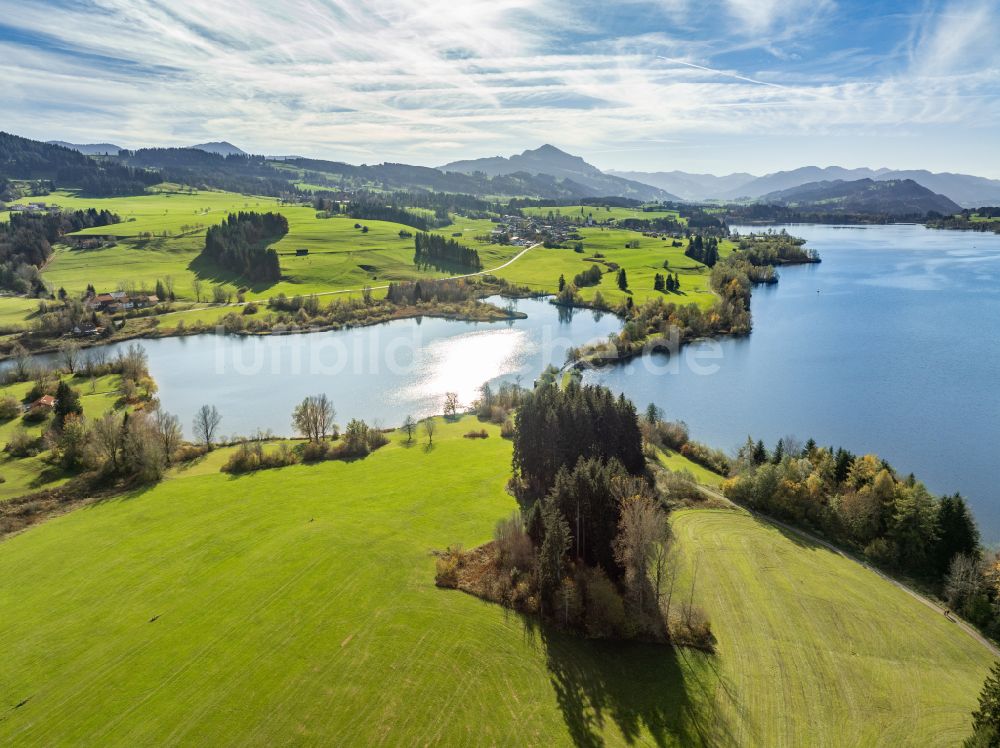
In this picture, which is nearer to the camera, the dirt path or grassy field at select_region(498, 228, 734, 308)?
the dirt path

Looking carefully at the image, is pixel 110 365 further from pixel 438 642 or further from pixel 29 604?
pixel 438 642

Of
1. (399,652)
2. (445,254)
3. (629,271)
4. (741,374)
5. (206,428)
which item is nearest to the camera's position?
(399,652)

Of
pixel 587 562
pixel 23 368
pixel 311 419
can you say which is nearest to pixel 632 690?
pixel 587 562

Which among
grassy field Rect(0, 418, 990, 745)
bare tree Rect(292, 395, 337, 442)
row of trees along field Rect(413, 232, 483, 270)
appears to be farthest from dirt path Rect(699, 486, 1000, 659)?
row of trees along field Rect(413, 232, 483, 270)

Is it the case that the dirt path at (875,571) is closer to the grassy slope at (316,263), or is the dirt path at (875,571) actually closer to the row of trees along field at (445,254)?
the grassy slope at (316,263)

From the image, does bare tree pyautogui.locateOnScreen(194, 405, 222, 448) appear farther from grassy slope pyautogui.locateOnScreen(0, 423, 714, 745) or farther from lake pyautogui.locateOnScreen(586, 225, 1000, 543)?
lake pyautogui.locateOnScreen(586, 225, 1000, 543)

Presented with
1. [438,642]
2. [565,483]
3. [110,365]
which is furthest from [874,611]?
[110,365]

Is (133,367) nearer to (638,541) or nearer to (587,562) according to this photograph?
(587,562)
